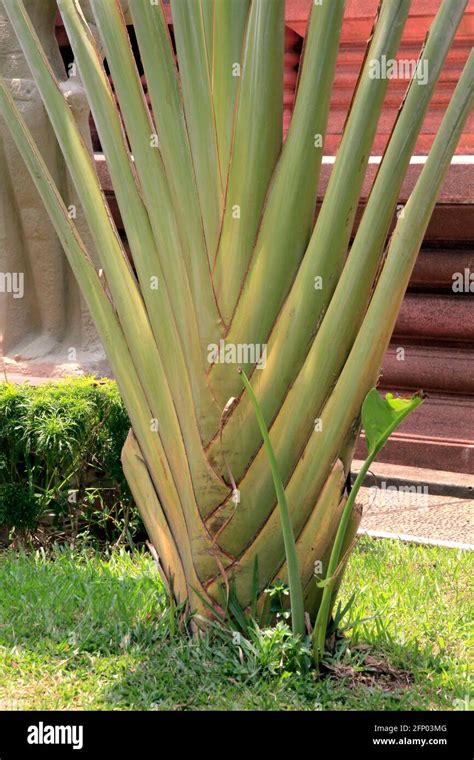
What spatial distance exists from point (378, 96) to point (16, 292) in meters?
3.27

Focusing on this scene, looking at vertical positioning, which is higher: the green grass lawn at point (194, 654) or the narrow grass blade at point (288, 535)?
the narrow grass blade at point (288, 535)

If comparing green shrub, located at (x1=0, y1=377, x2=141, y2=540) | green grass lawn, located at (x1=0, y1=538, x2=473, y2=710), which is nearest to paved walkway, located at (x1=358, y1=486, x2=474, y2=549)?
green grass lawn, located at (x1=0, y1=538, x2=473, y2=710)

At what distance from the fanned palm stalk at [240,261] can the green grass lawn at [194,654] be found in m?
0.13

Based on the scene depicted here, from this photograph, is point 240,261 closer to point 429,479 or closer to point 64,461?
point 64,461

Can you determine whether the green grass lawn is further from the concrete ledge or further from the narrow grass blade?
the concrete ledge

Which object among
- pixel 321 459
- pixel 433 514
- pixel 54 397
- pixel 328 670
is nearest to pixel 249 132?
pixel 321 459

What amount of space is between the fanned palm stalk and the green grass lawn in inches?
4.9

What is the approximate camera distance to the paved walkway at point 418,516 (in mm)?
3414

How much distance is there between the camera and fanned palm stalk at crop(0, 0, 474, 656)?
1.91 meters
